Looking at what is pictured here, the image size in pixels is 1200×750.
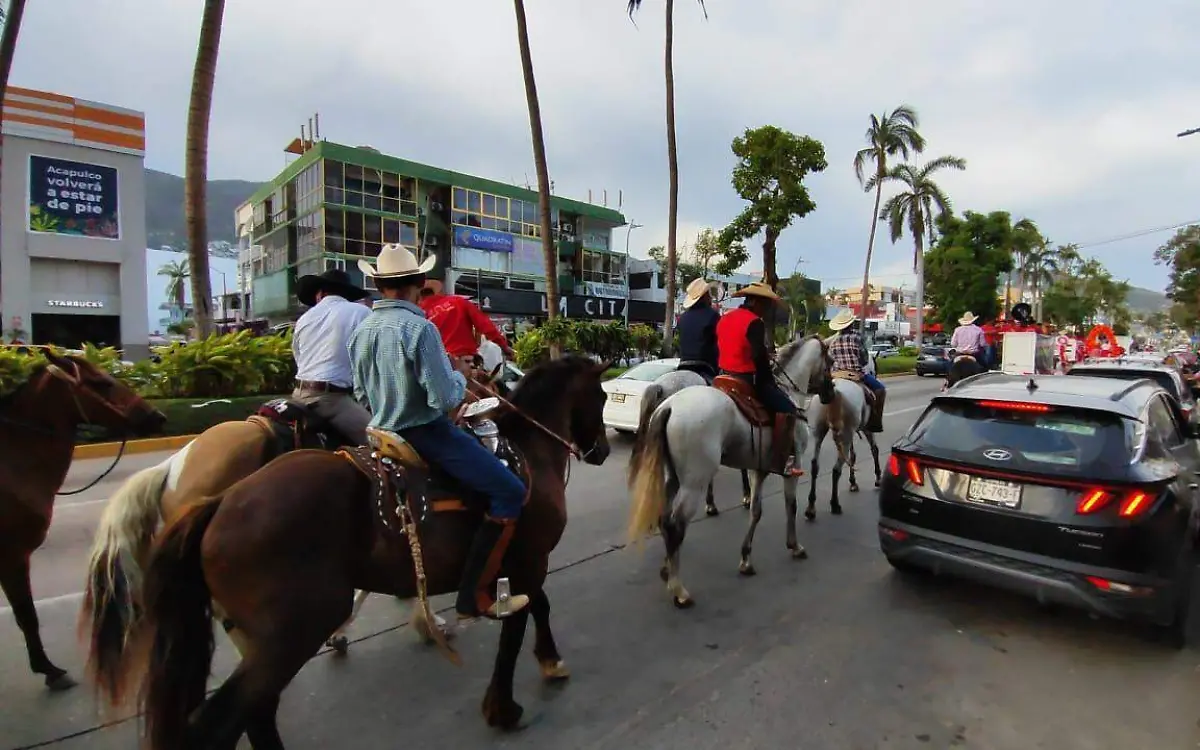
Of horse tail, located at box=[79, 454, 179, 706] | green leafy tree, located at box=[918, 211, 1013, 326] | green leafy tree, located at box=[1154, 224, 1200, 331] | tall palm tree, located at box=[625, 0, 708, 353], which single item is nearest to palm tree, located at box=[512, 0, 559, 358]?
tall palm tree, located at box=[625, 0, 708, 353]

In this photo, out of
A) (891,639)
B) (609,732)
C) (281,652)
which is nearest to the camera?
(281,652)

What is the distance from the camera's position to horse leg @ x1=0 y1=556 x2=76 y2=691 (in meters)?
3.25

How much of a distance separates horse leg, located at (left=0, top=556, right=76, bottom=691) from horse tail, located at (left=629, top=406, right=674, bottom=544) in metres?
3.48

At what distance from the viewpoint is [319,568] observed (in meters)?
2.35

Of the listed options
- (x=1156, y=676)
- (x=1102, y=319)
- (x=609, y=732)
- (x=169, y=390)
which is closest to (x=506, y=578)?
(x=609, y=732)

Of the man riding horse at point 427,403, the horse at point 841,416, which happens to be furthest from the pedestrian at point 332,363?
the horse at point 841,416

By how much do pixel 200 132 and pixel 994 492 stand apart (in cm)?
1142

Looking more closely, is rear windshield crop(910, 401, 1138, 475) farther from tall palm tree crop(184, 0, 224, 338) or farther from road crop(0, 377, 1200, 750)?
tall palm tree crop(184, 0, 224, 338)

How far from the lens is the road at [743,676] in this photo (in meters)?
2.95

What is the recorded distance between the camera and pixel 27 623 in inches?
129

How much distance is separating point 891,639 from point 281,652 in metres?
3.49

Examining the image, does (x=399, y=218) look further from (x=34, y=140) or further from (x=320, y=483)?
(x=320, y=483)

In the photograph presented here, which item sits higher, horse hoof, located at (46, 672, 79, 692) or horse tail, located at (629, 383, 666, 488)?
horse tail, located at (629, 383, 666, 488)

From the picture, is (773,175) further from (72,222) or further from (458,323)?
(72,222)
